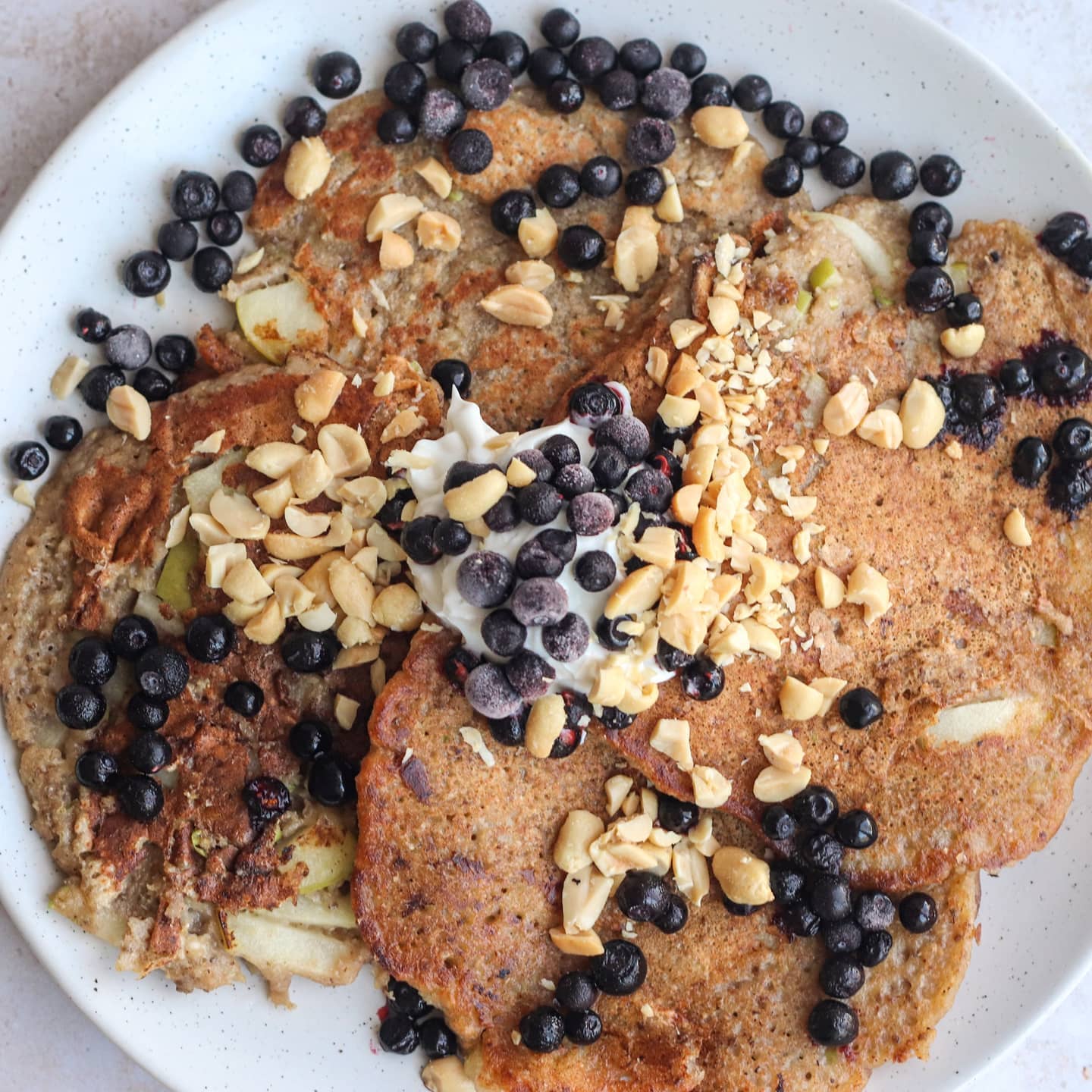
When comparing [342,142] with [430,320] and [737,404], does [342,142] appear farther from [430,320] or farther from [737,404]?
[737,404]

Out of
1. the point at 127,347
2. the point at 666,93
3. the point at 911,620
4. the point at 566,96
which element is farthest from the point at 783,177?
the point at 127,347

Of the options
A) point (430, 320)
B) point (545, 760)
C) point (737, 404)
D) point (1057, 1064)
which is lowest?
point (1057, 1064)

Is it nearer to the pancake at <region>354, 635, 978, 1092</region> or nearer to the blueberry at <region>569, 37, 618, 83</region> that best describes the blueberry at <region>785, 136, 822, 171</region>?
the blueberry at <region>569, 37, 618, 83</region>

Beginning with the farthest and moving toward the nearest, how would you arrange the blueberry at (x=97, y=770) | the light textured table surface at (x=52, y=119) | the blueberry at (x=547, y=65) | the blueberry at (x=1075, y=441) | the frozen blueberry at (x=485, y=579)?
1. the light textured table surface at (x=52, y=119)
2. the blueberry at (x=547, y=65)
3. the blueberry at (x=1075, y=441)
4. the blueberry at (x=97, y=770)
5. the frozen blueberry at (x=485, y=579)

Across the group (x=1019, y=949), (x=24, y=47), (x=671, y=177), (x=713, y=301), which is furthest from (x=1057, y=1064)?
(x=24, y=47)

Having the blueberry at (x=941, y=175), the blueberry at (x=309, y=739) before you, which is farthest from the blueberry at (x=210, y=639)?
the blueberry at (x=941, y=175)

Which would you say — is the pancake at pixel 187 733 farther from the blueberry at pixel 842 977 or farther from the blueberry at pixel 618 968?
the blueberry at pixel 842 977

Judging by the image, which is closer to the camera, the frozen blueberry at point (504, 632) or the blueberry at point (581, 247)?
the frozen blueberry at point (504, 632)
